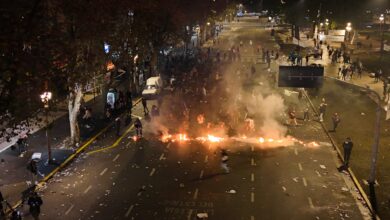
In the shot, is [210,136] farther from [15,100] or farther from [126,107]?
[15,100]

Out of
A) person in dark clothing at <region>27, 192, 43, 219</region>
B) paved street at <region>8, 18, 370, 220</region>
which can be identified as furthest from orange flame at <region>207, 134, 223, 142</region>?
person in dark clothing at <region>27, 192, 43, 219</region>

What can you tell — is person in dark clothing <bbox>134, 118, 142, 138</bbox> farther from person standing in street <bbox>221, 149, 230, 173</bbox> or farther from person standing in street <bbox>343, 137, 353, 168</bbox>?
person standing in street <bbox>343, 137, 353, 168</bbox>

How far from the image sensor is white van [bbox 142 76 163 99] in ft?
129

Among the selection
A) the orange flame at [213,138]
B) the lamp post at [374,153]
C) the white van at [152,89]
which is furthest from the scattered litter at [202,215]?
the white van at [152,89]

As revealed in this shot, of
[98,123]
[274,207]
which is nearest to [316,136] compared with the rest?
[274,207]

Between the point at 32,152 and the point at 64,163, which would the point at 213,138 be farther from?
the point at 32,152

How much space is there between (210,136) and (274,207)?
10149mm

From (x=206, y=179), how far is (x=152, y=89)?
20.9 meters

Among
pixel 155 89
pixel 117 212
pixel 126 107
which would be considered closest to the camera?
pixel 117 212

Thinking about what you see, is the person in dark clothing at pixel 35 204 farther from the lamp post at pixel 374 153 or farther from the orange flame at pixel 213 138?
the lamp post at pixel 374 153

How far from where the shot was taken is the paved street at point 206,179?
17.2 meters

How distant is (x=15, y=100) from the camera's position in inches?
537

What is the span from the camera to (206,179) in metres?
20.3

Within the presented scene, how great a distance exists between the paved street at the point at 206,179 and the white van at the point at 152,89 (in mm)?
9028
